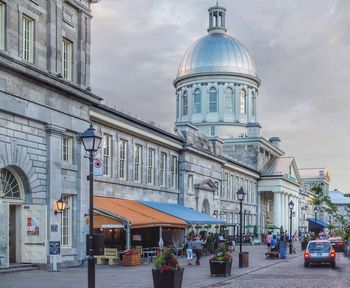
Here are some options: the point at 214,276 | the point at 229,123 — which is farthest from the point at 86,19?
the point at 229,123

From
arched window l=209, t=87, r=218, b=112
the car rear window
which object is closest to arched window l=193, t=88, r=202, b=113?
arched window l=209, t=87, r=218, b=112

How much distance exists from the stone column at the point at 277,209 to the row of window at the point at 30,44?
58.6 meters

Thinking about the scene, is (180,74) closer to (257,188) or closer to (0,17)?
(257,188)

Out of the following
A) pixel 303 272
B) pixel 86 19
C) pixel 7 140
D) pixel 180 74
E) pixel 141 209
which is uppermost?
pixel 180 74

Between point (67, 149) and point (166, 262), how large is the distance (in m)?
12.2

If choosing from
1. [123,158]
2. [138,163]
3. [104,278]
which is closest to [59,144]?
[104,278]

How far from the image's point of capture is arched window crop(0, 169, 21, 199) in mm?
25766

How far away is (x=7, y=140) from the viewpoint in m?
25.3

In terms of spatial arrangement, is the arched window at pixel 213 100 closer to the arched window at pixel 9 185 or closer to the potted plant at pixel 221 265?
the potted plant at pixel 221 265

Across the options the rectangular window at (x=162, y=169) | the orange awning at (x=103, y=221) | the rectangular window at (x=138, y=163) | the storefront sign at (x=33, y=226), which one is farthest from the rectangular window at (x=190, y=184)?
the storefront sign at (x=33, y=226)

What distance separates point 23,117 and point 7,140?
1.33 m

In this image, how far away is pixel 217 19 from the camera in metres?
100

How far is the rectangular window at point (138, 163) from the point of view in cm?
4197

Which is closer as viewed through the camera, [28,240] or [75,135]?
[28,240]
